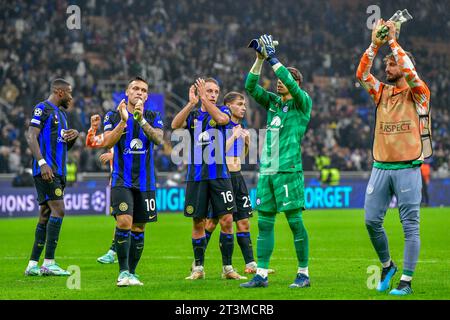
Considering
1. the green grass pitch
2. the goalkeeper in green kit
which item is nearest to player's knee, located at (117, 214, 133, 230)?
the green grass pitch

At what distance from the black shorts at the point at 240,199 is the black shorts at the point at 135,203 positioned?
6.54ft

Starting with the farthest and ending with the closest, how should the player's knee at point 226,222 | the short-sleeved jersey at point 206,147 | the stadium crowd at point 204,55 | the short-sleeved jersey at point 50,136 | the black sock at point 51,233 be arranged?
the stadium crowd at point 204,55 < the short-sleeved jersey at point 50,136 < the black sock at point 51,233 < the player's knee at point 226,222 < the short-sleeved jersey at point 206,147

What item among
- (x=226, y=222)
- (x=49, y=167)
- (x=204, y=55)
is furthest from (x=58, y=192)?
(x=204, y=55)

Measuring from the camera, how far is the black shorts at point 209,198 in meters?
10.3

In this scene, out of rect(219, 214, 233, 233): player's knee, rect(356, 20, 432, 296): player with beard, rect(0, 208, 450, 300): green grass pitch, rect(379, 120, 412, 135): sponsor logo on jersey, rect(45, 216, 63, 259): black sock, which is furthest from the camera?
rect(45, 216, 63, 259): black sock

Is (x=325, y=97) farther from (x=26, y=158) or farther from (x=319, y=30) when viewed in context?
(x=26, y=158)

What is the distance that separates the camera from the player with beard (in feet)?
27.6

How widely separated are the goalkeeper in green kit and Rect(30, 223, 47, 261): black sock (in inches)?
131

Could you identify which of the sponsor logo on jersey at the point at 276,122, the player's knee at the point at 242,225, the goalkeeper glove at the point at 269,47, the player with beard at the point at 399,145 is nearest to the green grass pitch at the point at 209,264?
the player with beard at the point at 399,145

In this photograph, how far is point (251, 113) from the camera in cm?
3316

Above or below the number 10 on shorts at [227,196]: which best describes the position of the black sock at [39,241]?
below

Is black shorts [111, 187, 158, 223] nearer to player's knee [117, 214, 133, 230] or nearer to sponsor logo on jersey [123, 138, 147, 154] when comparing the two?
player's knee [117, 214, 133, 230]

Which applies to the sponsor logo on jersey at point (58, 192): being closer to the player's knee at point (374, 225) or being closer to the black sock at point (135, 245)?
the black sock at point (135, 245)

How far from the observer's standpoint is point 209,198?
34.1 ft
